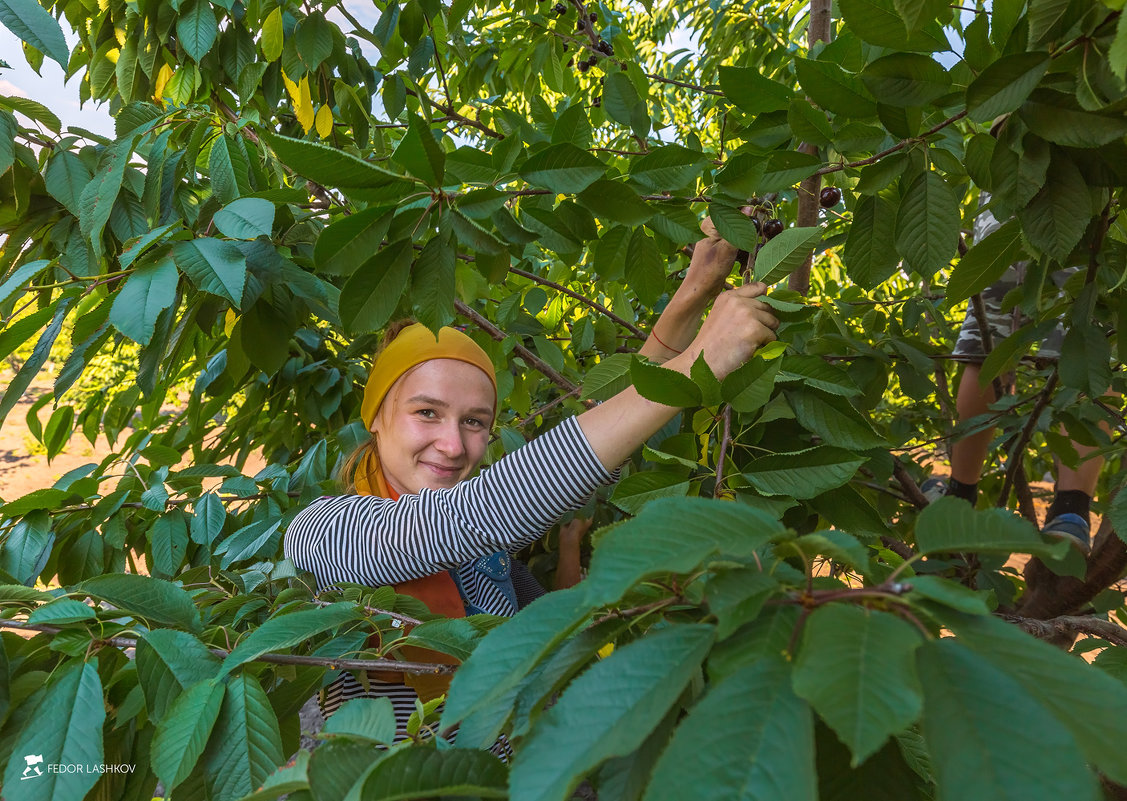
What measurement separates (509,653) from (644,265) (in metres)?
0.81

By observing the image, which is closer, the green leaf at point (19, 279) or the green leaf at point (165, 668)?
the green leaf at point (165, 668)

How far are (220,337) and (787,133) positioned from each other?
1.69 metres

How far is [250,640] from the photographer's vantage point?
0.60 m

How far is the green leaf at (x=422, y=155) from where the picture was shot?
671 millimetres

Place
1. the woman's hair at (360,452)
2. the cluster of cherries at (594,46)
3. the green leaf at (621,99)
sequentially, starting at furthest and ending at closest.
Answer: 1. the cluster of cherries at (594,46)
2. the woman's hair at (360,452)
3. the green leaf at (621,99)

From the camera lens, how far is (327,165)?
0.65m

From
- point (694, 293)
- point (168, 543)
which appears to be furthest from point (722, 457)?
point (168, 543)

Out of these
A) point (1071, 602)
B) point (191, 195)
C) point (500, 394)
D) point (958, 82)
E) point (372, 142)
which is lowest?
point (1071, 602)

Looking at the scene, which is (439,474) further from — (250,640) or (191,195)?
(250,640)

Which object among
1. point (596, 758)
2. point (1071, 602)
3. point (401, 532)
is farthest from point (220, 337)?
point (1071, 602)

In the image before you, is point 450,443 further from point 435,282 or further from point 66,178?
point 66,178

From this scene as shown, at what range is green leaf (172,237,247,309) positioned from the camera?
0.96 meters

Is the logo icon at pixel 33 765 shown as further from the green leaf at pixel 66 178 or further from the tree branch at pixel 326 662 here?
the green leaf at pixel 66 178

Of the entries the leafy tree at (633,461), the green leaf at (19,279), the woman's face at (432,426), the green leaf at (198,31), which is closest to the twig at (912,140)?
the leafy tree at (633,461)
